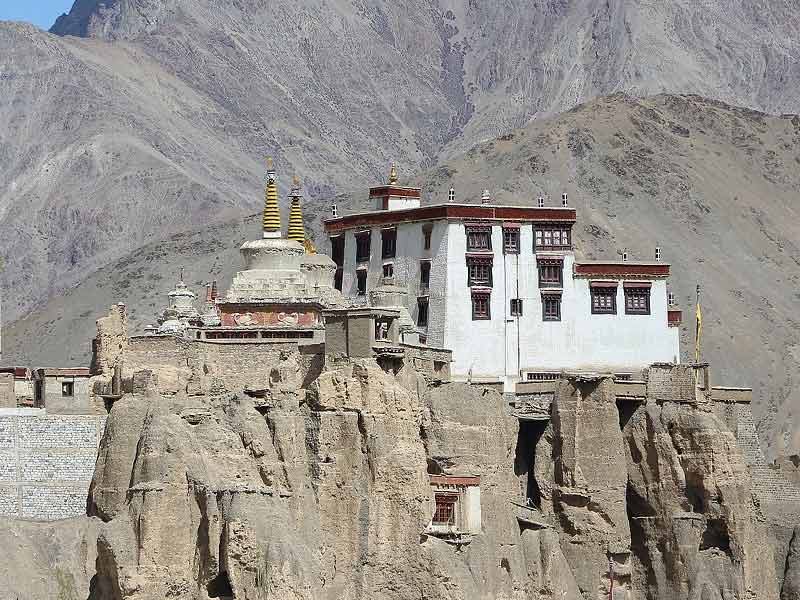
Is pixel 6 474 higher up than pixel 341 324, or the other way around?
pixel 341 324

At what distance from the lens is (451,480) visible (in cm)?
9006

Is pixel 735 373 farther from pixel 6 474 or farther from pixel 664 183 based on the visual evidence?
pixel 6 474

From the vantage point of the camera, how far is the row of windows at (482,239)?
102 meters

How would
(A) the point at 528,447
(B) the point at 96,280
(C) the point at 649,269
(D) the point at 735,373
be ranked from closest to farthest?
(A) the point at 528,447
(C) the point at 649,269
(D) the point at 735,373
(B) the point at 96,280

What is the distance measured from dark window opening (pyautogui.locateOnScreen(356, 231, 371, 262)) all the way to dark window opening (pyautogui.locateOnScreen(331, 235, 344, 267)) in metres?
1.49

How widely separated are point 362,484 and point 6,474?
12322mm

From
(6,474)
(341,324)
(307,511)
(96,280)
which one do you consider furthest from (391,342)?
(96,280)

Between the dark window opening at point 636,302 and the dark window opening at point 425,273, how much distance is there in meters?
9.02

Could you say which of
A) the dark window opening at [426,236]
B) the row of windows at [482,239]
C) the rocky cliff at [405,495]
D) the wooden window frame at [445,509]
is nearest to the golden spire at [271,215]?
the row of windows at [482,239]

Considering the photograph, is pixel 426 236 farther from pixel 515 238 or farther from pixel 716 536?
pixel 716 536

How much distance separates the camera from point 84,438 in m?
84.6

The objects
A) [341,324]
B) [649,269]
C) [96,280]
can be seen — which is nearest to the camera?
[341,324]

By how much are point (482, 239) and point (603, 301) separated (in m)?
6.25

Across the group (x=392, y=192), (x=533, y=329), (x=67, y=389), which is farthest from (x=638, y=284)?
(x=67, y=389)
